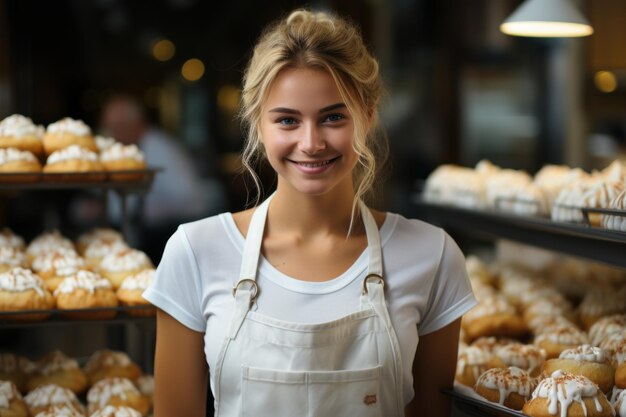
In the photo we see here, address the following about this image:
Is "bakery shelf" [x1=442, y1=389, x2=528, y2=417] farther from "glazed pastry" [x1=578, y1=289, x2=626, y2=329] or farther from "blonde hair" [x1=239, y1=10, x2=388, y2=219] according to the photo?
"glazed pastry" [x1=578, y1=289, x2=626, y2=329]

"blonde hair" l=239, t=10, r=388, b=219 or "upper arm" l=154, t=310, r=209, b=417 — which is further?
"upper arm" l=154, t=310, r=209, b=417

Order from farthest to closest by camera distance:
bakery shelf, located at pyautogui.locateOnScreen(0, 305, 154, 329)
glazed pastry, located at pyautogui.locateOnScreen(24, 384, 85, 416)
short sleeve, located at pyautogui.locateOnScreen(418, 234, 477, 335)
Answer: glazed pastry, located at pyautogui.locateOnScreen(24, 384, 85, 416)
bakery shelf, located at pyautogui.locateOnScreen(0, 305, 154, 329)
short sleeve, located at pyautogui.locateOnScreen(418, 234, 477, 335)

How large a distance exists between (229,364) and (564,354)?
2.78 ft

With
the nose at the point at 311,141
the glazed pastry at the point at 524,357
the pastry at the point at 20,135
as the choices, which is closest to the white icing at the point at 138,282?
the pastry at the point at 20,135

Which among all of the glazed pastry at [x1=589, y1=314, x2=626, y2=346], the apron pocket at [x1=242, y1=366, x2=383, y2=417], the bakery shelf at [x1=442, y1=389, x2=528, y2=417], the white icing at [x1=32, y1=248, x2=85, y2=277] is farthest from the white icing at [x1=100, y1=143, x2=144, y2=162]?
the glazed pastry at [x1=589, y1=314, x2=626, y2=346]

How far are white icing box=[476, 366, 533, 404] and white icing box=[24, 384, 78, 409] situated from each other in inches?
44.9

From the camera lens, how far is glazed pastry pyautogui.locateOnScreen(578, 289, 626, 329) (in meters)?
2.98

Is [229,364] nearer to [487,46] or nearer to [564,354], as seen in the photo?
[564,354]

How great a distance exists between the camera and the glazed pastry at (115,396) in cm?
256

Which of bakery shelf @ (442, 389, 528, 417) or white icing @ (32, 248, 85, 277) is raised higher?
white icing @ (32, 248, 85, 277)

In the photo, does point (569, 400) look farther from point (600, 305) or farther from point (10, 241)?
point (10, 241)

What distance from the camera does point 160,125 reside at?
21.6 ft

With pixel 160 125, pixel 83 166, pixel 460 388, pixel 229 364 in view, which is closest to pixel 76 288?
pixel 83 166

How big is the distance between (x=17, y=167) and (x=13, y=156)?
0.04 m
